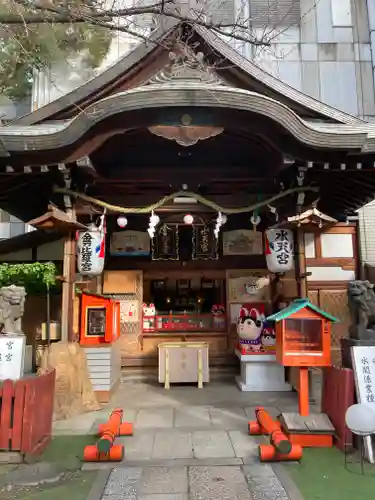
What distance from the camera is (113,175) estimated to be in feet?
27.9

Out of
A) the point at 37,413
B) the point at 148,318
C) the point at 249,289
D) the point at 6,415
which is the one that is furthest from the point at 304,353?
the point at 148,318

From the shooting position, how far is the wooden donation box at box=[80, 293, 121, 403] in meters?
7.93

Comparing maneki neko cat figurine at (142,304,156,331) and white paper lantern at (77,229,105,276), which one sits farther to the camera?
maneki neko cat figurine at (142,304,156,331)

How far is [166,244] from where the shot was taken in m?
10.2

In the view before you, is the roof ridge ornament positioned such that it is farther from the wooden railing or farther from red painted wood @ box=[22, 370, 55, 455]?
the wooden railing

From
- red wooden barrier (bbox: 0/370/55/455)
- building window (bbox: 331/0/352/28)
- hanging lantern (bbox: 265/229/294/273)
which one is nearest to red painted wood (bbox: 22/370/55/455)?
red wooden barrier (bbox: 0/370/55/455)

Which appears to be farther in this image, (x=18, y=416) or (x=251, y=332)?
(x=251, y=332)

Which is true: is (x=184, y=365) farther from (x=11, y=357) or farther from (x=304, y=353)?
(x=11, y=357)

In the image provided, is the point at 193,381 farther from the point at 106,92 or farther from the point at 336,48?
the point at 336,48

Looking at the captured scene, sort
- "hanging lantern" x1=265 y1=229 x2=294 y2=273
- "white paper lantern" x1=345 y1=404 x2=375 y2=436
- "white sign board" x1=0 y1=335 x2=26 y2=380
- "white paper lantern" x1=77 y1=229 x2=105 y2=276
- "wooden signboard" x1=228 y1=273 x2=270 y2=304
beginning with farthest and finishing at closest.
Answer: "wooden signboard" x1=228 y1=273 x2=270 y2=304
"hanging lantern" x1=265 y1=229 x2=294 y2=273
"white paper lantern" x1=77 y1=229 x2=105 y2=276
"white sign board" x1=0 y1=335 x2=26 y2=380
"white paper lantern" x1=345 y1=404 x2=375 y2=436

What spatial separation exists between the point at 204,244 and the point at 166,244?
100 cm

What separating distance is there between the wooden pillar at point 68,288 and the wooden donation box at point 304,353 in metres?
3.97

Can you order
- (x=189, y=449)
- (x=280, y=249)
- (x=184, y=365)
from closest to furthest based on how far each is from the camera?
(x=189, y=449) < (x=280, y=249) < (x=184, y=365)

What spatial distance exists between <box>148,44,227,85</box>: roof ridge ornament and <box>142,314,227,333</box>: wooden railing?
5.87 meters
